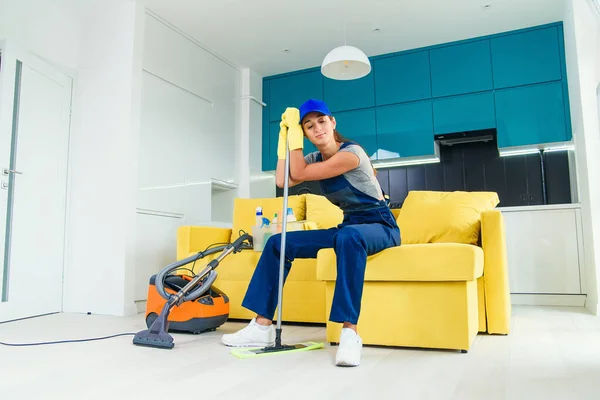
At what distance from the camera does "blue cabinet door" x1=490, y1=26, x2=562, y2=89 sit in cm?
413

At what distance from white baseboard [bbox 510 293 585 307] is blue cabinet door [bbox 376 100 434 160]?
5.09ft

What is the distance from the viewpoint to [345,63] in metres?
3.37

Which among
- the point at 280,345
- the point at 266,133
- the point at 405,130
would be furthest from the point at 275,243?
the point at 266,133

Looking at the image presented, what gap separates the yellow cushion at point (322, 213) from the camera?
3326 millimetres

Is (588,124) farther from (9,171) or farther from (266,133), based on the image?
(9,171)

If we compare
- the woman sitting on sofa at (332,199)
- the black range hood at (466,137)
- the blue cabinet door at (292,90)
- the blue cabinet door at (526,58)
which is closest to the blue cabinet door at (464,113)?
the black range hood at (466,137)

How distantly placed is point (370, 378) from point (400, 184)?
357 cm

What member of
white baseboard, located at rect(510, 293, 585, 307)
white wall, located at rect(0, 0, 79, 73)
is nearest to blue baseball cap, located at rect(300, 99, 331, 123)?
white wall, located at rect(0, 0, 79, 73)

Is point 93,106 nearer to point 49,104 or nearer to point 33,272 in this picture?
point 49,104

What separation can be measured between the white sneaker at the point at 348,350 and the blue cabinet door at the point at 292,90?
3.68m

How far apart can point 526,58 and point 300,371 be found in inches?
150

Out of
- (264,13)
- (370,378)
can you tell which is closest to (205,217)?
(264,13)

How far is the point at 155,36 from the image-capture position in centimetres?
385

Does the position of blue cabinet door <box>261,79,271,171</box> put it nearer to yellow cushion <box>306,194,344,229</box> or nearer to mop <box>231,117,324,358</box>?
yellow cushion <box>306,194,344,229</box>
